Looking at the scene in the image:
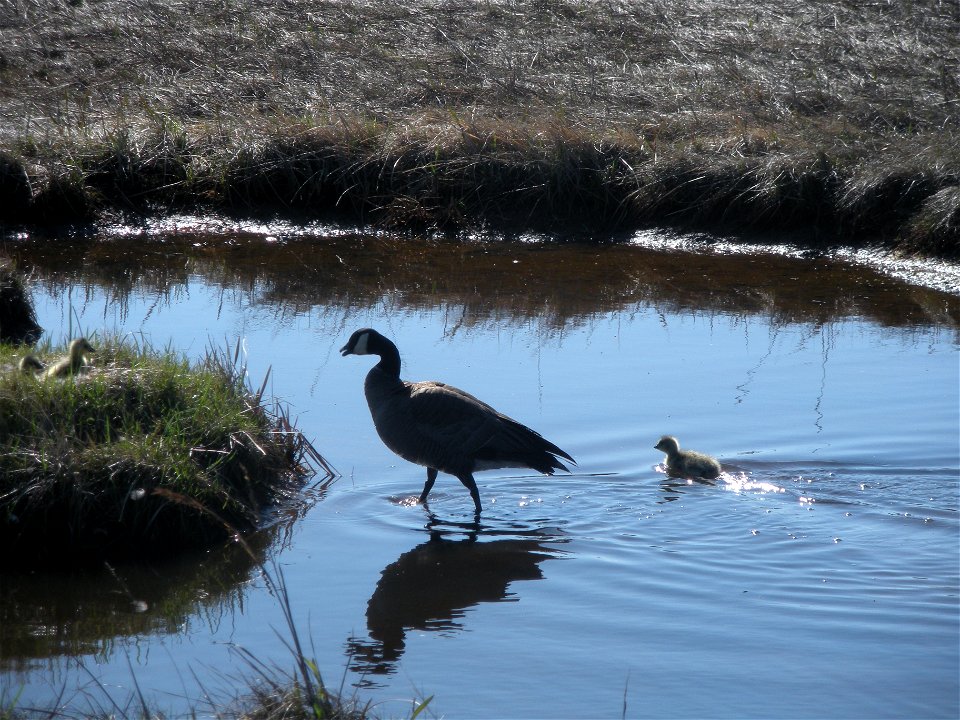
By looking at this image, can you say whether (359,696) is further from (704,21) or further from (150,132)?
(704,21)

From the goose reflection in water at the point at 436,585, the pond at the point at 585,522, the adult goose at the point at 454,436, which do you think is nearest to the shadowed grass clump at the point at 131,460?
the pond at the point at 585,522

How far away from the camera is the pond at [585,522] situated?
4.48 meters

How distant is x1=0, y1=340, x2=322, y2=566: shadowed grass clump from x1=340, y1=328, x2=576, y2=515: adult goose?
54 cm

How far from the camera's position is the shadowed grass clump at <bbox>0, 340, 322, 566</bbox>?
5.48 m

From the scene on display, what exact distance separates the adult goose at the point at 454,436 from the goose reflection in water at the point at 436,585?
20.5 inches

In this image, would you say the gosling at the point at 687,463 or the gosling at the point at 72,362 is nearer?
the gosling at the point at 72,362

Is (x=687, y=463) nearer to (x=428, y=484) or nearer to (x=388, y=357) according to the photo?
(x=428, y=484)

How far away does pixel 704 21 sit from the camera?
18641mm

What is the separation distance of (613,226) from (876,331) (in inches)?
154

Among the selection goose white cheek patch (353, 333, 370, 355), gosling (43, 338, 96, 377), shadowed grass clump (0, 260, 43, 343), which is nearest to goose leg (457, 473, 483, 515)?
goose white cheek patch (353, 333, 370, 355)

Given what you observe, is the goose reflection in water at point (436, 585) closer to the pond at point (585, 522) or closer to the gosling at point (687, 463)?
the pond at point (585, 522)

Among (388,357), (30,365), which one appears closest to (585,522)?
(388,357)

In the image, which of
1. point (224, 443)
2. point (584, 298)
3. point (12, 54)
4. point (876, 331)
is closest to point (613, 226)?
point (584, 298)

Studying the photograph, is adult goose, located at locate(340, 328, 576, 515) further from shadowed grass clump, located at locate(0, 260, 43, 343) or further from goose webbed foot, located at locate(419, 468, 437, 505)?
shadowed grass clump, located at locate(0, 260, 43, 343)
